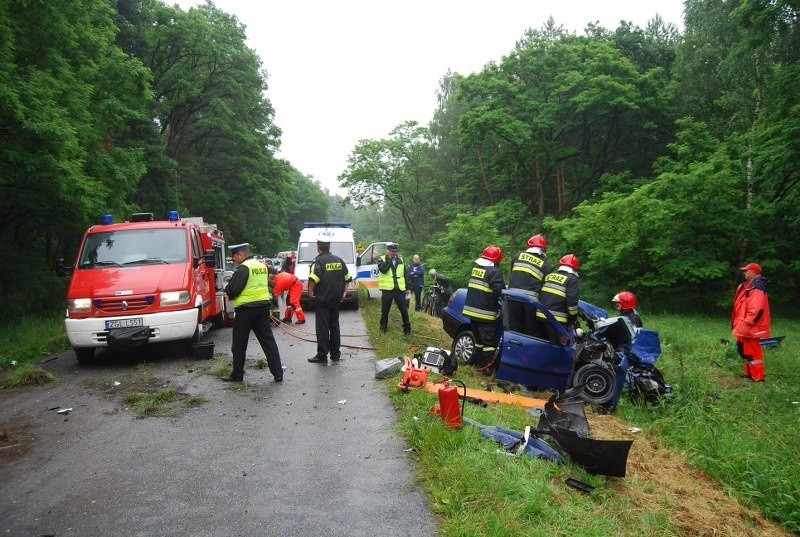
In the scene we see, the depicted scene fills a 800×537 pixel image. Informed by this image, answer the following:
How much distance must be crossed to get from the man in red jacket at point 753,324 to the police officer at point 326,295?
617 centimetres

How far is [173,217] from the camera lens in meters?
10.1

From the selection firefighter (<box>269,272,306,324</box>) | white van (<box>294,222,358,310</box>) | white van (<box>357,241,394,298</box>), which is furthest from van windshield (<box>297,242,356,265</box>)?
firefighter (<box>269,272,306,324</box>)

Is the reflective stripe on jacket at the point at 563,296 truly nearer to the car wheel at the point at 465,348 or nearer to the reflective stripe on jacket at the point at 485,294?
the reflective stripe on jacket at the point at 485,294

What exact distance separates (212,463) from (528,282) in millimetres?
4409

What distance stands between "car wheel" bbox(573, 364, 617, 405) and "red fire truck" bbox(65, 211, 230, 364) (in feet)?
19.3

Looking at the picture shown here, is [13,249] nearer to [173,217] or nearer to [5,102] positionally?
[5,102]

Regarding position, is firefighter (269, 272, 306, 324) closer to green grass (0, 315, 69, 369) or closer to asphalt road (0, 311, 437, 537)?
green grass (0, 315, 69, 369)

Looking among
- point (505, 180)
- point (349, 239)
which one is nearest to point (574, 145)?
point (505, 180)

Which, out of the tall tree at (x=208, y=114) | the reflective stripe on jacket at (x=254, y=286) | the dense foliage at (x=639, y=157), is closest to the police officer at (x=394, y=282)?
the reflective stripe on jacket at (x=254, y=286)

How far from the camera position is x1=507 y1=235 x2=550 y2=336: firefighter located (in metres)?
6.46

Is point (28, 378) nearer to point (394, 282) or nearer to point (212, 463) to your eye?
point (212, 463)

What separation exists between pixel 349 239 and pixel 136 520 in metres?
13.3

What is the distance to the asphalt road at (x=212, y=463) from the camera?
3232mm

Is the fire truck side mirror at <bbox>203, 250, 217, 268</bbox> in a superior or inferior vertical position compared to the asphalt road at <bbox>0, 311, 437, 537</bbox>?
superior
